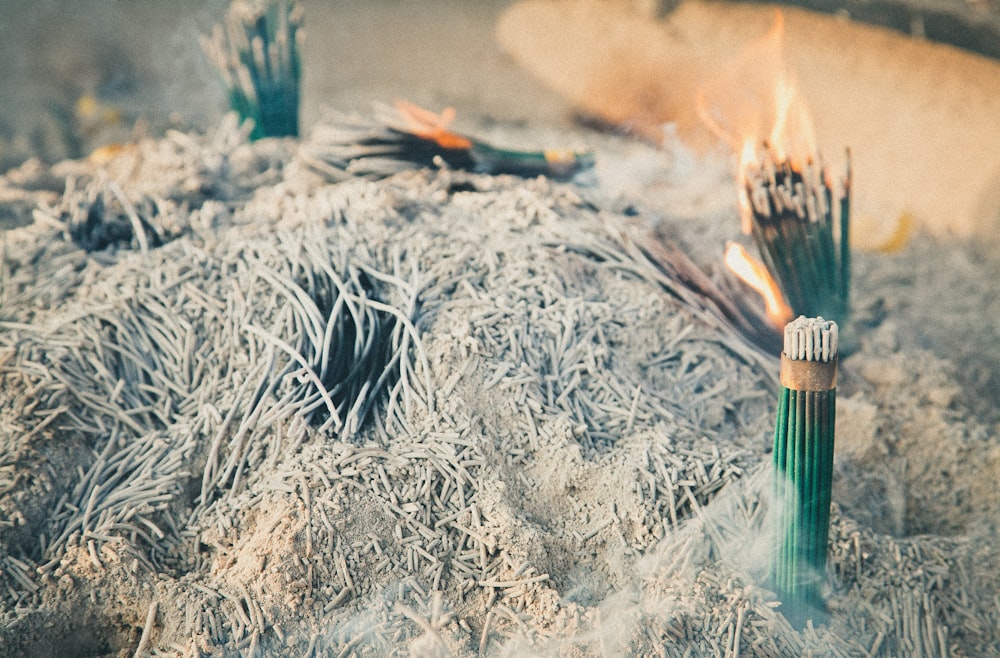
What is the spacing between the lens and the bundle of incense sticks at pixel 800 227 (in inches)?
125

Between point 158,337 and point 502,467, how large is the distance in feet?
4.64

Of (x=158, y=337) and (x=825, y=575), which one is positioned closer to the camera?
(x=825, y=575)

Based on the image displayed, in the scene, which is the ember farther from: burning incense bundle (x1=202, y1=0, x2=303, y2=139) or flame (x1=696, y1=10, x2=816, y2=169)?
burning incense bundle (x1=202, y1=0, x2=303, y2=139)

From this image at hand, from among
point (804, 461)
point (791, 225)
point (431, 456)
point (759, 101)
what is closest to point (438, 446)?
point (431, 456)

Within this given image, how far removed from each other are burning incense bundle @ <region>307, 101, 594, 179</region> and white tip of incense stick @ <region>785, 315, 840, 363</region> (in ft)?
7.06

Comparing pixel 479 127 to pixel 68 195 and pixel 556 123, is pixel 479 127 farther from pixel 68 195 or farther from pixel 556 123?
pixel 68 195

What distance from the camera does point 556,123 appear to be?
255 inches

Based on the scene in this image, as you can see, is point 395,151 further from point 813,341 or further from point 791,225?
point 813,341

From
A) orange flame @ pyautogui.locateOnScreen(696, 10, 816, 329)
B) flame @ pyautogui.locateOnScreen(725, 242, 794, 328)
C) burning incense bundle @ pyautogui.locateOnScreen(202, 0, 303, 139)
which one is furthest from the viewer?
burning incense bundle @ pyautogui.locateOnScreen(202, 0, 303, 139)

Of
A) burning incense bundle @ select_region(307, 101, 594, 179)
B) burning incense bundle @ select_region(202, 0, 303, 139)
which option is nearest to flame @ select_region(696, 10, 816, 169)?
burning incense bundle @ select_region(307, 101, 594, 179)

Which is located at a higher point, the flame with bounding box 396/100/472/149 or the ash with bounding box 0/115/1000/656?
the flame with bounding box 396/100/472/149

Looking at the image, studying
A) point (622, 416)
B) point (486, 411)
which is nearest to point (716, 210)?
point (622, 416)

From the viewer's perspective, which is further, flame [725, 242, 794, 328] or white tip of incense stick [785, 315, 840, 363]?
flame [725, 242, 794, 328]

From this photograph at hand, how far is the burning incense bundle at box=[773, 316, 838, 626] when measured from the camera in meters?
2.11
